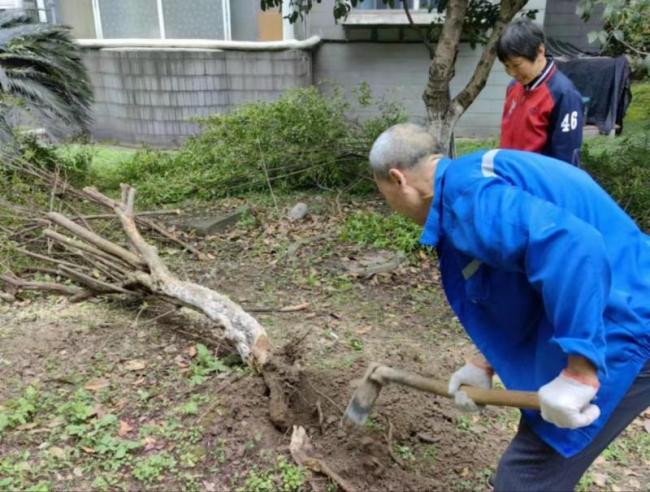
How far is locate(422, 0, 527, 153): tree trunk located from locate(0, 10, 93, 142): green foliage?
12.2 ft

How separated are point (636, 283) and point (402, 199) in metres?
0.68

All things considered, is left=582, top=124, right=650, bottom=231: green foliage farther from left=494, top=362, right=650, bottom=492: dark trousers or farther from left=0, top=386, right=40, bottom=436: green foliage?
left=0, top=386, right=40, bottom=436: green foliage

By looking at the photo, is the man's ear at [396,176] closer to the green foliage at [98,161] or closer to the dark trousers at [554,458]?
the dark trousers at [554,458]

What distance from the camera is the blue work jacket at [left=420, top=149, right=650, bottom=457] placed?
146 cm

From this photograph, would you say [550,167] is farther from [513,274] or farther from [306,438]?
[306,438]

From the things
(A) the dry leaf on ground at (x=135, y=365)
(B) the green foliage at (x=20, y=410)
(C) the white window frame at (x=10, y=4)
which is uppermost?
(C) the white window frame at (x=10, y=4)

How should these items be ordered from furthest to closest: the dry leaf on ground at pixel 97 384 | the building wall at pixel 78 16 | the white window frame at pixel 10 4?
the building wall at pixel 78 16 → the white window frame at pixel 10 4 → the dry leaf on ground at pixel 97 384

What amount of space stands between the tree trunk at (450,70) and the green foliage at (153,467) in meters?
3.81

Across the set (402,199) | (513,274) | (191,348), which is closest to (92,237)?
(191,348)

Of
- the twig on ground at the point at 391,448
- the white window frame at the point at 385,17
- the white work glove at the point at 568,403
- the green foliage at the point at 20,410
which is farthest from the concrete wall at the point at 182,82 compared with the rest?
the white work glove at the point at 568,403

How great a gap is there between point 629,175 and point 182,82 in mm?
5820

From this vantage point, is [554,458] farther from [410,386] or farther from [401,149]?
[401,149]

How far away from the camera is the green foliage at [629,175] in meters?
5.29

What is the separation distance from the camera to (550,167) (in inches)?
64.4
